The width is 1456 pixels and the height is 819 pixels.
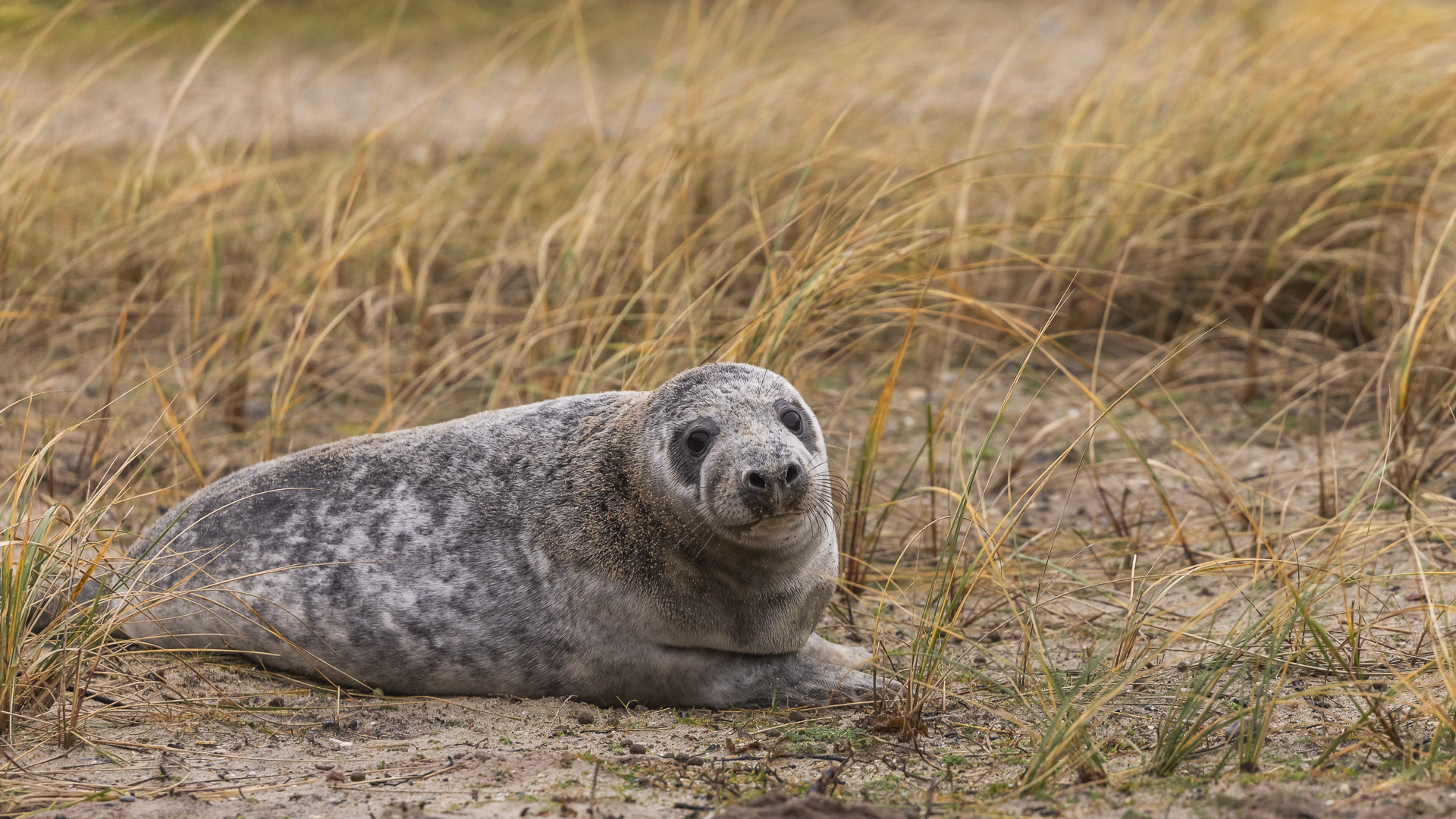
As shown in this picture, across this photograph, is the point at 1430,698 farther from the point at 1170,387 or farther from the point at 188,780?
the point at 1170,387

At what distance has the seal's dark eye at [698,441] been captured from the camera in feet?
10.6

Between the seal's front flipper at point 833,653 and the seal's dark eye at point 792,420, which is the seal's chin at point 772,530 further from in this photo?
the seal's front flipper at point 833,653

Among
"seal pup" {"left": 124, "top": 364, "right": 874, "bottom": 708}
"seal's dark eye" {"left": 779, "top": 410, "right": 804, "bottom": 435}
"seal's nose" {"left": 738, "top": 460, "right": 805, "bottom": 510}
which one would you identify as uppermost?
"seal's dark eye" {"left": 779, "top": 410, "right": 804, "bottom": 435}

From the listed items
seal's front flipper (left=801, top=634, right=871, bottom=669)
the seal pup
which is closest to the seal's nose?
the seal pup

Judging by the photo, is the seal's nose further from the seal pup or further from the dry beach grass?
the dry beach grass

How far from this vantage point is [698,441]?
324cm

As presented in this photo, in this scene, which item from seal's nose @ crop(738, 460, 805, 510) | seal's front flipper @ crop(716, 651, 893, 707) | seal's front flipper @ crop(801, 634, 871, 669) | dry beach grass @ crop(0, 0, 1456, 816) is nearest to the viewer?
dry beach grass @ crop(0, 0, 1456, 816)

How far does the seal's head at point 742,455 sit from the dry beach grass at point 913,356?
36 centimetres

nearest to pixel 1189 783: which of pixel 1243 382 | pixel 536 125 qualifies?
pixel 1243 382

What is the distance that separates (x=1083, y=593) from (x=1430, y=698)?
1.33 m

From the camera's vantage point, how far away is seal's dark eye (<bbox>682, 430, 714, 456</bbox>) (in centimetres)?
322

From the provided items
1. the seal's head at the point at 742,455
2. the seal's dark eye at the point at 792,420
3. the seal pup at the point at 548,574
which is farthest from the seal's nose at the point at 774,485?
the seal's dark eye at the point at 792,420

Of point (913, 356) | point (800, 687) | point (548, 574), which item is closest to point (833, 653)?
point (800, 687)

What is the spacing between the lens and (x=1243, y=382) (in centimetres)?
514
